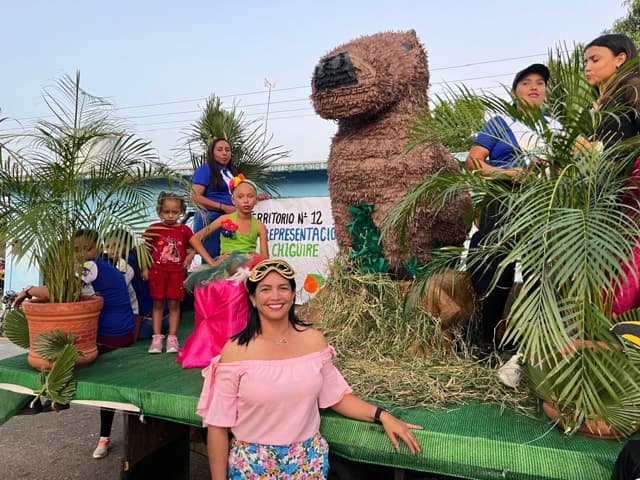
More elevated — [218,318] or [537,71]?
[537,71]

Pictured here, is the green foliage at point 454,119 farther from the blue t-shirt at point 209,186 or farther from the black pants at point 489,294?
the blue t-shirt at point 209,186

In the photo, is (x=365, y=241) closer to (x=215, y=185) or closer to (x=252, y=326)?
(x=252, y=326)

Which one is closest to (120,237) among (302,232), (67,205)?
(67,205)

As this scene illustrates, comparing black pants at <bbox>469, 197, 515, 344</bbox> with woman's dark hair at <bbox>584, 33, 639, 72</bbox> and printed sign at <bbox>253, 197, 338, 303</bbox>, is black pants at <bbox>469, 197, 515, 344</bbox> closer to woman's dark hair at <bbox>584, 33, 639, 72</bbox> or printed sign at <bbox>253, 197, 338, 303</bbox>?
woman's dark hair at <bbox>584, 33, 639, 72</bbox>

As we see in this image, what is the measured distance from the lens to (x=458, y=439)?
1.55 m

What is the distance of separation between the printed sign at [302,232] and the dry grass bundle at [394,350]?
1535 mm

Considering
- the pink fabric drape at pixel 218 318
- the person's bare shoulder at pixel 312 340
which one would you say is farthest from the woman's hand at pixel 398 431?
the pink fabric drape at pixel 218 318

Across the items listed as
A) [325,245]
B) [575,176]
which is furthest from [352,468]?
[325,245]

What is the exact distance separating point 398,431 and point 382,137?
63.1 inches

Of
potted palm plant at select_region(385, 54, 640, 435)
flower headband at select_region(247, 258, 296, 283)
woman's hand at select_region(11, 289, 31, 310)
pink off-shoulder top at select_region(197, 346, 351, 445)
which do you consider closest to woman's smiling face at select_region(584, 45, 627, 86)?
potted palm plant at select_region(385, 54, 640, 435)

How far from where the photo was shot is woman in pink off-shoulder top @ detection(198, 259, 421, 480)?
160 cm

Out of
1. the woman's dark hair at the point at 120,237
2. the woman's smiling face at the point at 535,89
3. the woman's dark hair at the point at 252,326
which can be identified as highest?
the woman's smiling face at the point at 535,89

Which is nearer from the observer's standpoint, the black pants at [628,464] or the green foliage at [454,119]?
the black pants at [628,464]

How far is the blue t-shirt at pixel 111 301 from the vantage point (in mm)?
2756
